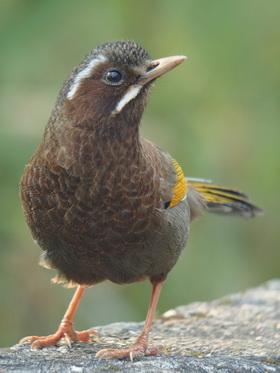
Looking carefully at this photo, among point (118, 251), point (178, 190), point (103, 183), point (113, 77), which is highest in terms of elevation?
point (113, 77)

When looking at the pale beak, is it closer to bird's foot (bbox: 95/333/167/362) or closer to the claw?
bird's foot (bbox: 95/333/167/362)

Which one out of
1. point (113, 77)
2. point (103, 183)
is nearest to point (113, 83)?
point (113, 77)

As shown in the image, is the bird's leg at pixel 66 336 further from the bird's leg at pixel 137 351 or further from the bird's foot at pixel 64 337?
the bird's leg at pixel 137 351

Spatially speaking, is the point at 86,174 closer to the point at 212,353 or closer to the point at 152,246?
the point at 152,246

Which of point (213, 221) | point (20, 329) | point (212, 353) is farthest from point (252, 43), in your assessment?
point (212, 353)

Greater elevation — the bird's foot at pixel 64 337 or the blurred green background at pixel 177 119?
the blurred green background at pixel 177 119

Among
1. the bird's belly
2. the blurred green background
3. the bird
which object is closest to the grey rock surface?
the bird

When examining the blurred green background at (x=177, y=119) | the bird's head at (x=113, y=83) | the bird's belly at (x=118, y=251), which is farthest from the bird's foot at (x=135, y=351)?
the blurred green background at (x=177, y=119)

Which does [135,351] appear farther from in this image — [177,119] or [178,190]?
[177,119]
